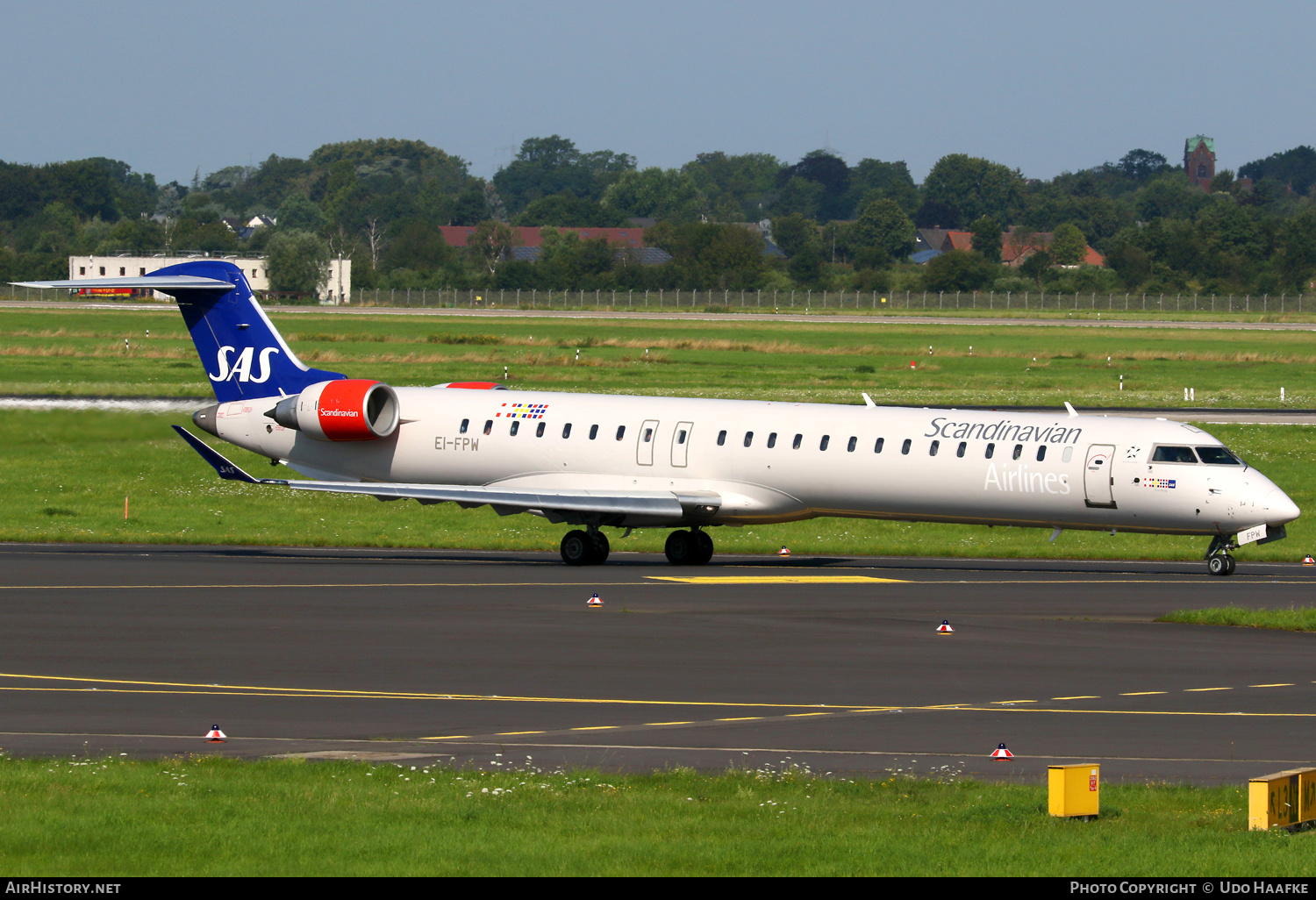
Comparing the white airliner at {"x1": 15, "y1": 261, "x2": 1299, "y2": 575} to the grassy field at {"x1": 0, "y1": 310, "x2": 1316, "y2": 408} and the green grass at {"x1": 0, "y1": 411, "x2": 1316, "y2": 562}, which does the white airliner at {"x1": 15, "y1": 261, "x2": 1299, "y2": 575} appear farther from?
the grassy field at {"x1": 0, "y1": 310, "x2": 1316, "y2": 408}

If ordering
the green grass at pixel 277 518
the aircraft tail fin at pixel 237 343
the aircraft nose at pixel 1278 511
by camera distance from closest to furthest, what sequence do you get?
the aircraft nose at pixel 1278 511
the aircraft tail fin at pixel 237 343
the green grass at pixel 277 518

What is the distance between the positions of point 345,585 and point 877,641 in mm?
10839

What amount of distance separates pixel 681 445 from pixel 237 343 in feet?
35.0

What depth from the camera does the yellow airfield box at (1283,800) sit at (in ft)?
40.7

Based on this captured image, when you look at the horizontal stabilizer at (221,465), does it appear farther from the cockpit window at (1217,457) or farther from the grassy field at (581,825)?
the grassy field at (581,825)

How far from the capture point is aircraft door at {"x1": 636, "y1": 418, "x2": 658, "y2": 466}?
115 ft

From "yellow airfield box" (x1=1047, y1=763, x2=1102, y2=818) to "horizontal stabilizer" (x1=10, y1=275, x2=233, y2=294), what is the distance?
2624cm

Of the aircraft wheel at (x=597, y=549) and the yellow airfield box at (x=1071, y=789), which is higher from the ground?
the yellow airfield box at (x=1071, y=789)

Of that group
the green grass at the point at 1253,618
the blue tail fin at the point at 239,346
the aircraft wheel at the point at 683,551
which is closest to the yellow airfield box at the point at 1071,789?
the green grass at the point at 1253,618

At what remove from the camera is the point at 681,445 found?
34812 millimetres

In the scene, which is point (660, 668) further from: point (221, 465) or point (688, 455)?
point (221, 465)

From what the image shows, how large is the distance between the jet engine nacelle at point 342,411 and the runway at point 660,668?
3680mm

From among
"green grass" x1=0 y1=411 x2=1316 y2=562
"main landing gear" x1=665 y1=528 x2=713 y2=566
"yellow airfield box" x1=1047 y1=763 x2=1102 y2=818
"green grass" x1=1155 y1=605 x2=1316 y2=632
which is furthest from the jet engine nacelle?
"yellow airfield box" x1=1047 y1=763 x2=1102 y2=818

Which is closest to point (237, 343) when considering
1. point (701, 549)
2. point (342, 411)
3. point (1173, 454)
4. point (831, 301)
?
point (342, 411)
